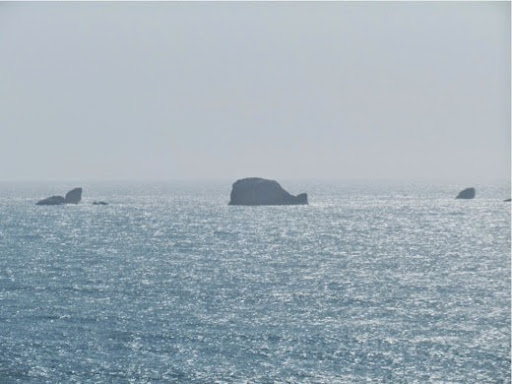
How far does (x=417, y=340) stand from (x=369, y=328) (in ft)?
15.2

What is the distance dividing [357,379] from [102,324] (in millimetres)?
22491

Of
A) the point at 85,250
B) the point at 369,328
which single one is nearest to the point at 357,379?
the point at 369,328

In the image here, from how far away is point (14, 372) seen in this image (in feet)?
165

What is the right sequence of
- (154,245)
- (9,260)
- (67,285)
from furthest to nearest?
(154,245) < (9,260) < (67,285)

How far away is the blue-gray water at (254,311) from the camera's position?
51.2m

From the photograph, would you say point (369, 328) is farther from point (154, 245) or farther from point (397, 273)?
point (154, 245)

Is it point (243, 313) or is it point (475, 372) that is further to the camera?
point (243, 313)

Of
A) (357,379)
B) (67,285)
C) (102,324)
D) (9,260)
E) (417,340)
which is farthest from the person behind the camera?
(9,260)

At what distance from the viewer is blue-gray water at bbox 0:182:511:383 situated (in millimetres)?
51156

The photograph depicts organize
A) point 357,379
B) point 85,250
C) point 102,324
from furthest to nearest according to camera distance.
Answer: point 85,250
point 102,324
point 357,379

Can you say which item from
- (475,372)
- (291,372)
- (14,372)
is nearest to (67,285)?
(14,372)

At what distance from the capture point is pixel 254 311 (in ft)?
224

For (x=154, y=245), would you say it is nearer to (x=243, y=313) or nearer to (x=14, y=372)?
(x=243, y=313)

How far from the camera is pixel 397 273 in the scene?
9369 cm
